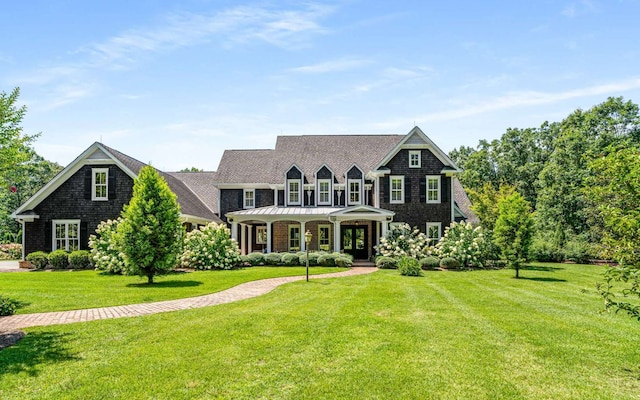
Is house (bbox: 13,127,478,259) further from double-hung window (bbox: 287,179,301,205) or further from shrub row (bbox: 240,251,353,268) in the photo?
shrub row (bbox: 240,251,353,268)

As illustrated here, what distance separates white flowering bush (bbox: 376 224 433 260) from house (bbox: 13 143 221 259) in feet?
39.2

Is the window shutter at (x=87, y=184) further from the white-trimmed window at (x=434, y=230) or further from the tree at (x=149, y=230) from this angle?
the white-trimmed window at (x=434, y=230)

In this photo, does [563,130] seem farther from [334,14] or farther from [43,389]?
[43,389]

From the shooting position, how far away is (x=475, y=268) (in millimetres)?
23891

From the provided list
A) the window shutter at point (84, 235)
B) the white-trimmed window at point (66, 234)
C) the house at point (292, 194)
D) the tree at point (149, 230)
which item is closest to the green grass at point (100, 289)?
the tree at point (149, 230)

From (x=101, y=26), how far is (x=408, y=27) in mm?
9063

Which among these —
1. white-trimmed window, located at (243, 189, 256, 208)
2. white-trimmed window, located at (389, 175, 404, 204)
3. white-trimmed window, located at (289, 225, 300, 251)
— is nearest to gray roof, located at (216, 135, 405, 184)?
white-trimmed window, located at (243, 189, 256, 208)

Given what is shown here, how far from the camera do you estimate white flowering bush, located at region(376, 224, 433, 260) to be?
2469cm

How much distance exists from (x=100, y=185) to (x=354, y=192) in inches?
635

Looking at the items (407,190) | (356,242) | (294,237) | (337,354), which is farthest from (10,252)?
(337,354)

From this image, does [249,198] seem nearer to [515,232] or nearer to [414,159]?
[414,159]

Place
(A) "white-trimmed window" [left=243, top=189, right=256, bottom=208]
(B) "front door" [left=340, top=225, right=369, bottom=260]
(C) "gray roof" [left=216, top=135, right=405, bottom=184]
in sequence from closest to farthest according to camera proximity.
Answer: (B) "front door" [left=340, top=225, right=369, bottom=260], (A) "white-trimmed window" [left=243, top=189, right=256, bottom=208], (C) "gray roof" [left=216, top=135, right=405, bottom=184]

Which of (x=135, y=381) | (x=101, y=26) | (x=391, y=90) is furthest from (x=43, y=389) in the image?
(x=391, y=90)

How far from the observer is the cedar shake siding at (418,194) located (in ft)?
91.2
